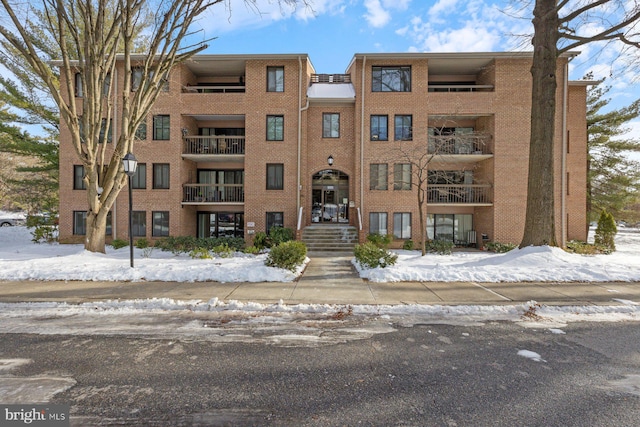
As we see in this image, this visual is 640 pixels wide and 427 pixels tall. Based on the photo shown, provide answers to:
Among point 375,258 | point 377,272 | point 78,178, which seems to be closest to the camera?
point 377,272

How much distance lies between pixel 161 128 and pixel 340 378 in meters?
18.0

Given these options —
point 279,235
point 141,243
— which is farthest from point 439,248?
point 141,243

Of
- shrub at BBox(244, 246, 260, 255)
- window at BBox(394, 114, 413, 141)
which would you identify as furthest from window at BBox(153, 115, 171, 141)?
window at BBox(394, 114, 413, 141)

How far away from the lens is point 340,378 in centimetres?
349

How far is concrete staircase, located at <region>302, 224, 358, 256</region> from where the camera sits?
15384 millimetres

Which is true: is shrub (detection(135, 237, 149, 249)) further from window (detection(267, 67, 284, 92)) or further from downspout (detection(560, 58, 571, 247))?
downspout (detection(560, 58, 571, 247))

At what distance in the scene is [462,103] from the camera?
667 inches

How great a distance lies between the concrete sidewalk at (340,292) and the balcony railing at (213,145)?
11286 millimetres

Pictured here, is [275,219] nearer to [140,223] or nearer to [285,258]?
[140,223]

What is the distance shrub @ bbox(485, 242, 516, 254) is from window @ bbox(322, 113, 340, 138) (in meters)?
10.2

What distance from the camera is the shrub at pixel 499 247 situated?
1593 cm

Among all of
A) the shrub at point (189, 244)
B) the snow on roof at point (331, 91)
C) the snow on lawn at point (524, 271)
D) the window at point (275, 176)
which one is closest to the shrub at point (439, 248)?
the snow on lawn at point (524, 271)

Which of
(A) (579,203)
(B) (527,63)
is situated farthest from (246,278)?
(A) (579,203)

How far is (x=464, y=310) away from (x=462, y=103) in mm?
14420
